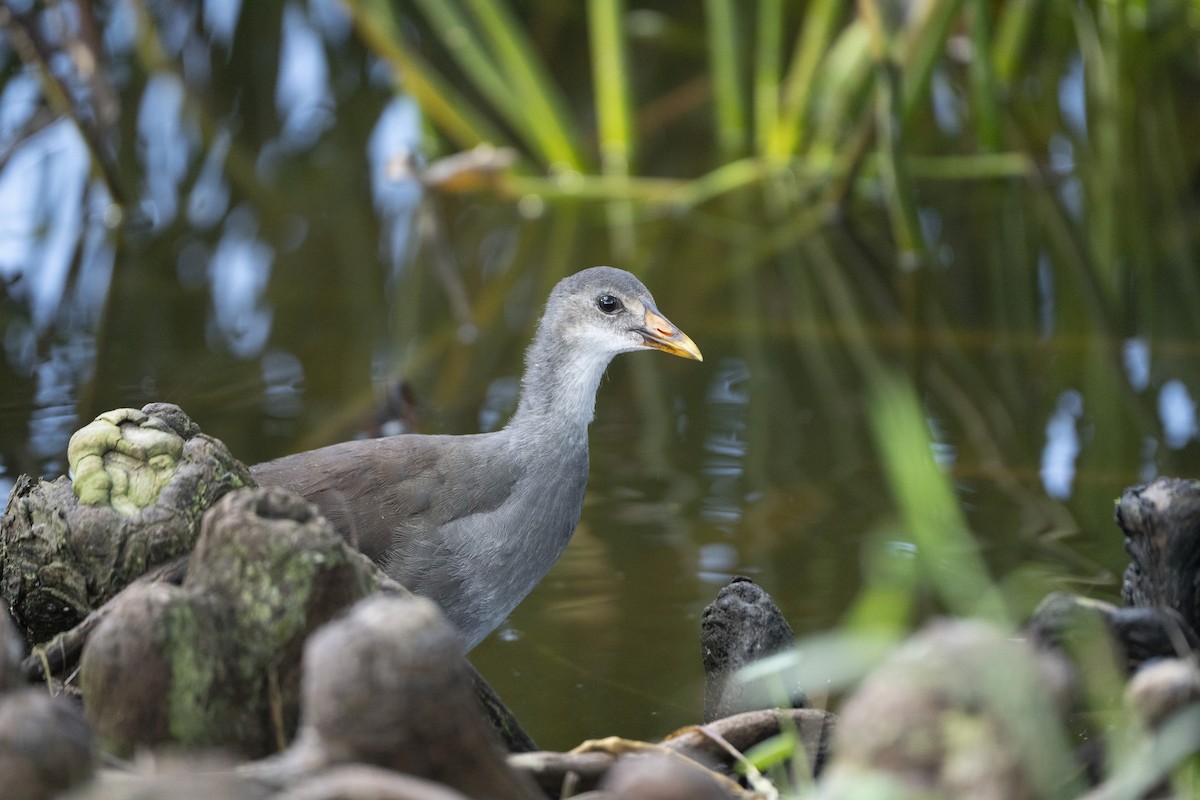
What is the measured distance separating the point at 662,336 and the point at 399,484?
26.2 inches

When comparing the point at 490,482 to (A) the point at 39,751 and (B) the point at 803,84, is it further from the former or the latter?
(B) the point at 803,84

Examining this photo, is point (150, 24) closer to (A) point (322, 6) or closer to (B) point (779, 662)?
(A) point (322, 6)

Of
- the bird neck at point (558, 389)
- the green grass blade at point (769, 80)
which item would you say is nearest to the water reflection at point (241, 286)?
the bird neck at point (558, 389)

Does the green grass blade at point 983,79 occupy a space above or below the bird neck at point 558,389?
above

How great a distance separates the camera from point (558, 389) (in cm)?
311

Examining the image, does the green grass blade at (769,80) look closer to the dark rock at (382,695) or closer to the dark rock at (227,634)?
the dark rock at (227,634)

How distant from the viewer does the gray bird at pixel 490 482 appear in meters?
2.86

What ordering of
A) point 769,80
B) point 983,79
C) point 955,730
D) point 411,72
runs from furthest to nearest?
point 769,80 < point 411,72 < point 983,79 < point 955,730

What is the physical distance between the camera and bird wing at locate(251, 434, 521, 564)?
286cm

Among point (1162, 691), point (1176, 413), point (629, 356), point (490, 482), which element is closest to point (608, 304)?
point (490, 482)

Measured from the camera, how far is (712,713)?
8.19 feet

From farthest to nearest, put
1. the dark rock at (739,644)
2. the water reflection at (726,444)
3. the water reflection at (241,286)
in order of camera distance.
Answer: the water reflection at (241,286) → the water reflection at (726,444) → the dark rock at (739,644)

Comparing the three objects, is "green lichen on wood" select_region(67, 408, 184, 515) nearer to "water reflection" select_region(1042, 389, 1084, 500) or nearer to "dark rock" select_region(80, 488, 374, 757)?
"dark rock" select_region(80, 488, 374, 757)

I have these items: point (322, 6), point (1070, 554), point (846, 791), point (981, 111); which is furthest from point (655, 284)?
point (846, 791)
